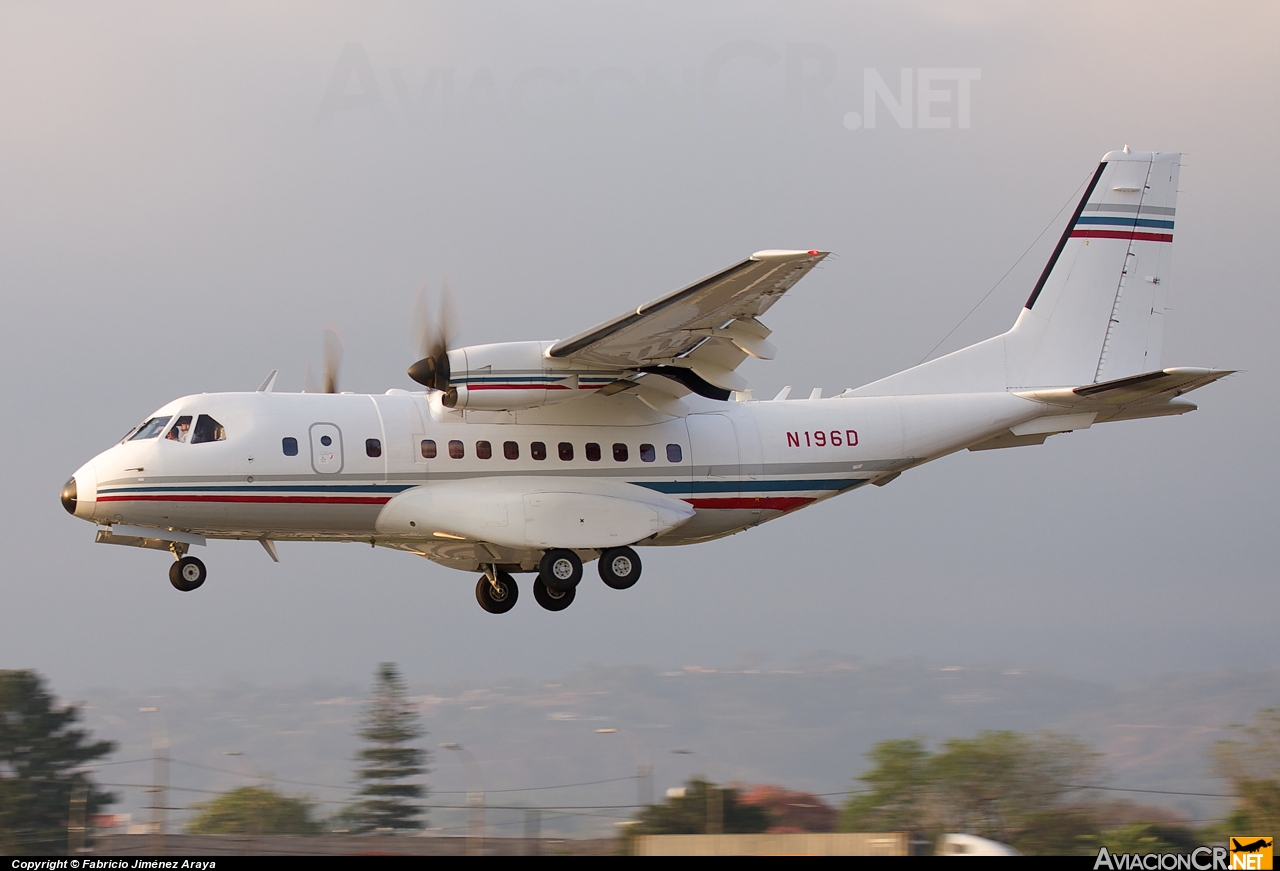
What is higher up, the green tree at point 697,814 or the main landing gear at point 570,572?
the main landing gear at point 570,572

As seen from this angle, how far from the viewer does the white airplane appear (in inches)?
550

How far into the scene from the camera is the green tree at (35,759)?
21688 mm

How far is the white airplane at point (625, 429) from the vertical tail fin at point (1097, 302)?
28 millimetres

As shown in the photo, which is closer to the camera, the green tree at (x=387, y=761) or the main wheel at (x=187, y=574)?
the main wheel at (x=187, y=574)

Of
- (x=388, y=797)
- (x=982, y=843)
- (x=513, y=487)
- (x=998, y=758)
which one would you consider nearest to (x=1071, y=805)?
(x=998, y=758)

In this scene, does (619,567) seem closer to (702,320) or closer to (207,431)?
(702,320)

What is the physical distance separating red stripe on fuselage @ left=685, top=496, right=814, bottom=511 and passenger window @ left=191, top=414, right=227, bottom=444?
18.2 ft

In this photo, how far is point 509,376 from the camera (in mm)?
14008

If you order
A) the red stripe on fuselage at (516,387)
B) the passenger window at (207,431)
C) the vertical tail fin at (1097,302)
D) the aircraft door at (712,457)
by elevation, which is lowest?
the aircraft door at (712,457)

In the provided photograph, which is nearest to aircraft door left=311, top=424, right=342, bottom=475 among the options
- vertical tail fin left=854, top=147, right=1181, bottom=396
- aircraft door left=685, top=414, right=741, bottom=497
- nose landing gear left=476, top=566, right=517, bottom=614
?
nose landing gear left=476, top=566, right=517, bottom=614

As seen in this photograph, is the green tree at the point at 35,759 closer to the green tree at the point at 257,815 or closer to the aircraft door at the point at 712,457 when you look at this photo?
the green tree at the point at 257,815

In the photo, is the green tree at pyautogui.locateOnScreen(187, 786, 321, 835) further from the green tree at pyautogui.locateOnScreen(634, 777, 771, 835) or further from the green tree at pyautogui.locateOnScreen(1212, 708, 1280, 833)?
the green tree at pyautogui.locateOnScreen(1212, 708, 1280, 833)

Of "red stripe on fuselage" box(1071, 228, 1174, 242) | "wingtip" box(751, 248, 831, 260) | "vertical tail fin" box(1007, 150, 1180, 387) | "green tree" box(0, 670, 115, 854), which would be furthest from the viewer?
"green tree" box(0, 670, 115, 854)

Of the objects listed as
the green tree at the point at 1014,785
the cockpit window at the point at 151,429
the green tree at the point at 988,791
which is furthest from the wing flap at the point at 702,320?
the green tree at the point at 1014,785
